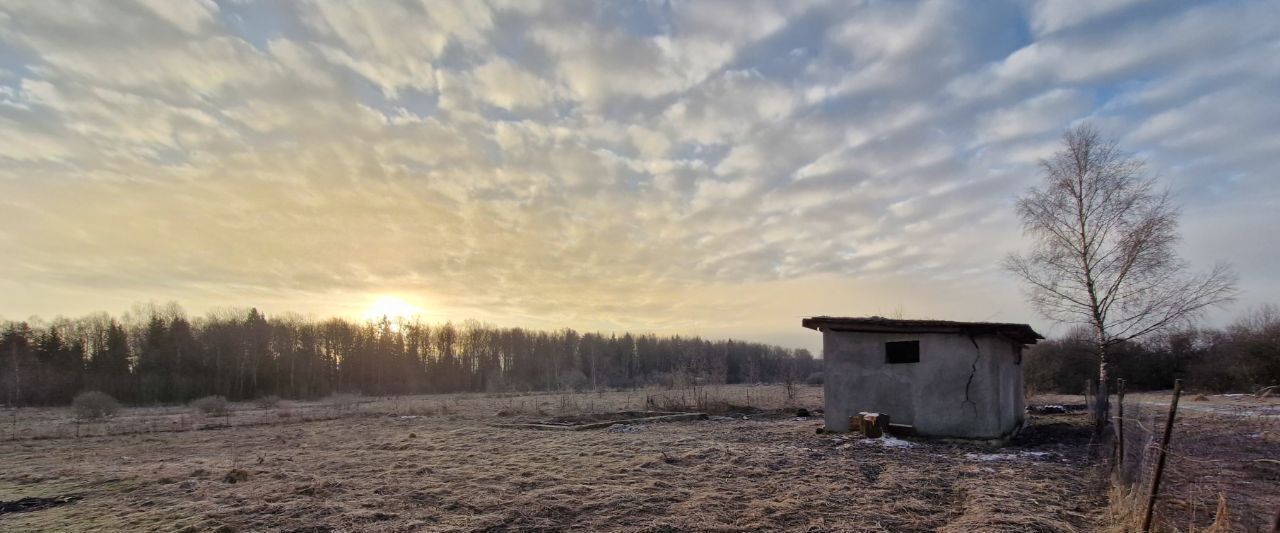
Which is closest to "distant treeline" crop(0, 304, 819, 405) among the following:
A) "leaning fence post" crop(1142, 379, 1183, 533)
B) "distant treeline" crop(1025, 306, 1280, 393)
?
"distant treeline" crop(1025, 306, 1280, 393)

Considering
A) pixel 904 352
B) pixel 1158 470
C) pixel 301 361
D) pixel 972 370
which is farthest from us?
pixel 301 361

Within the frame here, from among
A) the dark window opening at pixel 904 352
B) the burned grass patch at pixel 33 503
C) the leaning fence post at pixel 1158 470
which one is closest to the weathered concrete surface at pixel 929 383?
the dark window opening at pixel 904 352

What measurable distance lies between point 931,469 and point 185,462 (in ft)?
48.8

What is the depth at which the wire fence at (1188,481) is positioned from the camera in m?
5.29

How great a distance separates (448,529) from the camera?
6.64 m

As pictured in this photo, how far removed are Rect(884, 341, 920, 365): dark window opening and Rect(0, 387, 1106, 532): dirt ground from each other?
8.28 ft

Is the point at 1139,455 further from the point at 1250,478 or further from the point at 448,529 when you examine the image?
the point at 448,529

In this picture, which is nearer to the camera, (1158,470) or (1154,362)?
(1158,470)

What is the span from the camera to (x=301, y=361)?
62812 millimetres

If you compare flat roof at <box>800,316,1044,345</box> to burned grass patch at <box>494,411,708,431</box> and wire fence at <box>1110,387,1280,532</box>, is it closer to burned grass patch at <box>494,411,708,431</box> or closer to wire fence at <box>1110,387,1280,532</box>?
wire fence at <box>1110,387,1280,532</box>

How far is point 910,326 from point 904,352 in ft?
5.91

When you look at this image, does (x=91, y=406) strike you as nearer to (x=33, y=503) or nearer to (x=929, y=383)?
(x=33, y=503)

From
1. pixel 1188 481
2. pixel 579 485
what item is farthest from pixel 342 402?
pixel 1188 481

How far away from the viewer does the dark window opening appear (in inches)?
559
